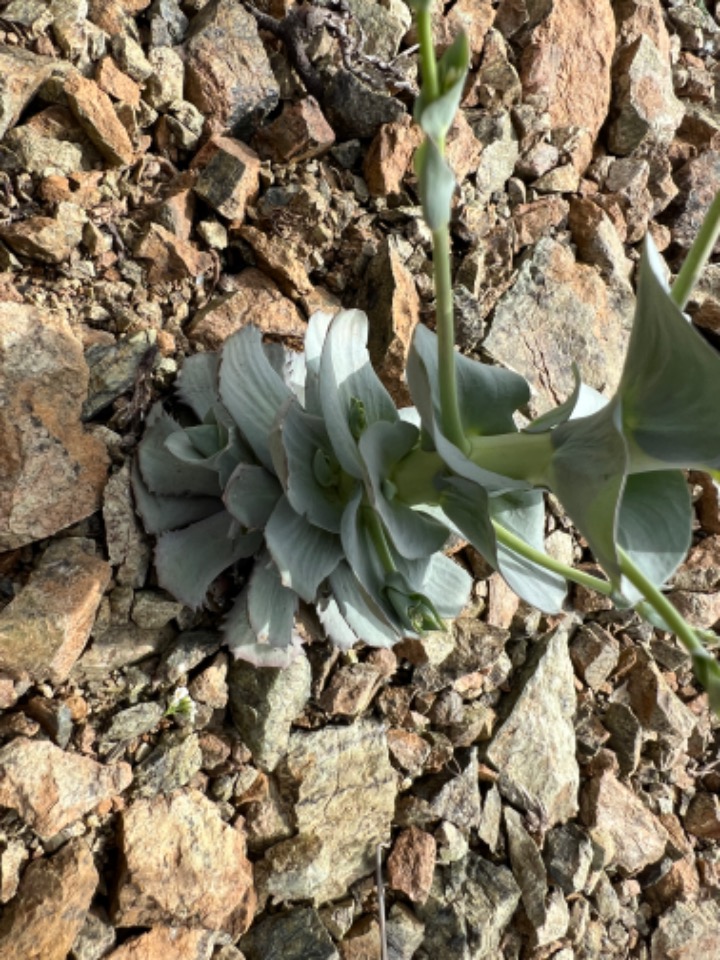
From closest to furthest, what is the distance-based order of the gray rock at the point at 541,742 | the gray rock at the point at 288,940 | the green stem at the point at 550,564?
the green stem at the point at 550,564 → the gray rock at the point at 288,940 → the gray rock at the point at 541,742

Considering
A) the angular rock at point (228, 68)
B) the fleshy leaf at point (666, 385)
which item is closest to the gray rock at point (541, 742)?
the fleshy leaf at point (666, 385)

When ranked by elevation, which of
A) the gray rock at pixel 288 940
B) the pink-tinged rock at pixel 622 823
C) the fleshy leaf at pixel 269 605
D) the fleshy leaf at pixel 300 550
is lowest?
the pink-tinged rock at pixel 622 823

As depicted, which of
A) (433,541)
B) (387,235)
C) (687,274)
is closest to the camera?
(687,274)

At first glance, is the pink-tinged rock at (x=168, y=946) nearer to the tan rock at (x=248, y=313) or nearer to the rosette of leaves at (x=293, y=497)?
the rosette of leaves at (x=293, y=497)

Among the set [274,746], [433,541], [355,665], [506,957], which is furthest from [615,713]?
[433,541]

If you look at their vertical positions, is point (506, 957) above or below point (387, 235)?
below

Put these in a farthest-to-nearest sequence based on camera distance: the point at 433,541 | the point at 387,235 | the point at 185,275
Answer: the point at 387,235
the point at 185,275
the point at 433,541

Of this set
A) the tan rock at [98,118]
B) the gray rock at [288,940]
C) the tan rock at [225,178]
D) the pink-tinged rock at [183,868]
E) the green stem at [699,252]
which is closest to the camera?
the green stem at [699,252]

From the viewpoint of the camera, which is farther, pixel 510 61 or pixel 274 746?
pixel 510 61

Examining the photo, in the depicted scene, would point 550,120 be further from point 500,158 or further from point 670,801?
point 670,801
